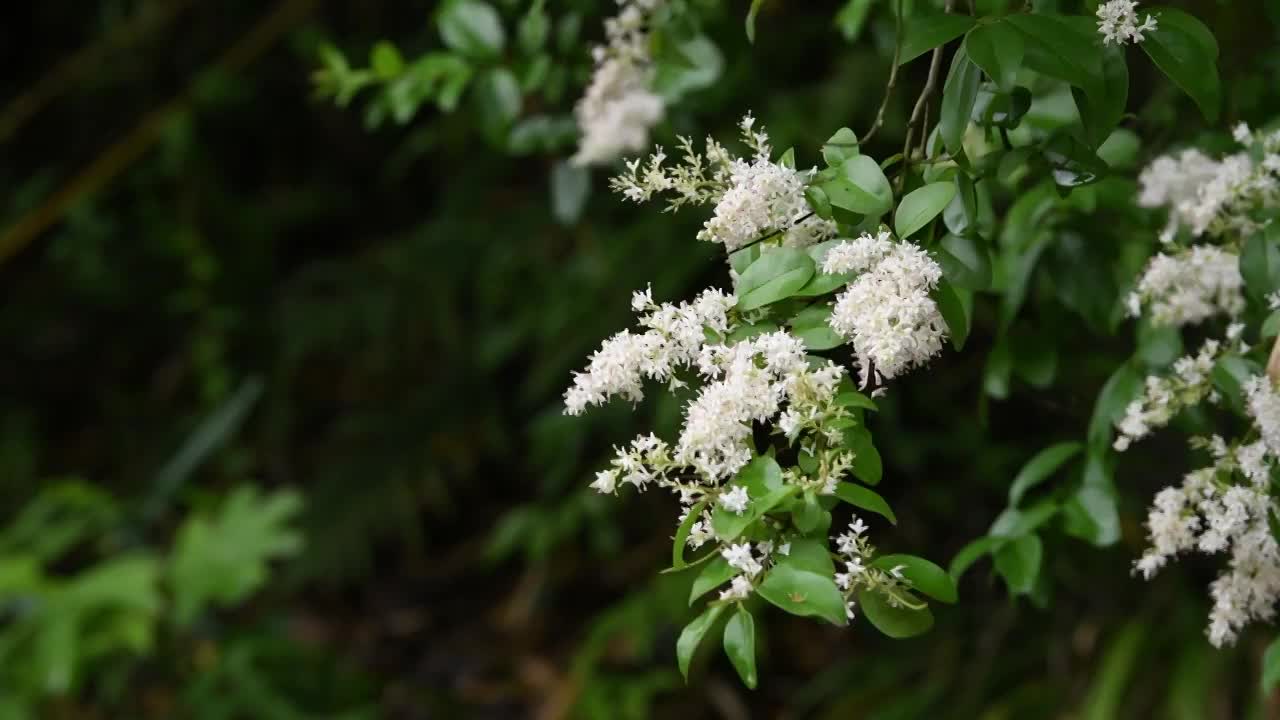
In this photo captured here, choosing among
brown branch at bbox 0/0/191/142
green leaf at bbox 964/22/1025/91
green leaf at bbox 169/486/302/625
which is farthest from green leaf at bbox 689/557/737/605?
brown branch at bbox 0/0/191/142

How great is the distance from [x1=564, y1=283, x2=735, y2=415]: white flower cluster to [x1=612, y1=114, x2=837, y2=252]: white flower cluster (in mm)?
35

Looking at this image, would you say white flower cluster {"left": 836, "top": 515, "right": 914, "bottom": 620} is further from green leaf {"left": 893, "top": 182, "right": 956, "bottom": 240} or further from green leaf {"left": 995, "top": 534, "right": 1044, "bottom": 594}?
green leaf {"left": 995, "top": 534, "right": 1044, "bottom": 594}

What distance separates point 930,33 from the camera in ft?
1.74

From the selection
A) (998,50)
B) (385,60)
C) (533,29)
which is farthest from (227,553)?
(998,50)

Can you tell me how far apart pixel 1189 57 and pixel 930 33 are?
111 mm

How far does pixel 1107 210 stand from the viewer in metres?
0.84

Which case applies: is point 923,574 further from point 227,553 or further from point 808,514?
point 227,553

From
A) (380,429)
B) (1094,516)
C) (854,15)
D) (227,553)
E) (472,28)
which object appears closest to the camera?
(1094,516)

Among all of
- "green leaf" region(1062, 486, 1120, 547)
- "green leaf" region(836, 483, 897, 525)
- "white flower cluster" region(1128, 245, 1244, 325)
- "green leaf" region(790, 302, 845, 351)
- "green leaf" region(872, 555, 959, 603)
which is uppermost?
"green leaf" region(790, 302, 845, 351)

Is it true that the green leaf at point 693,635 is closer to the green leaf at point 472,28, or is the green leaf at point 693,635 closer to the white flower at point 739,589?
the white flower at point 739,589

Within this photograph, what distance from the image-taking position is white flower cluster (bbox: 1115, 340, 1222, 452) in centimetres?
64

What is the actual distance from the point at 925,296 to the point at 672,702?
151 cm

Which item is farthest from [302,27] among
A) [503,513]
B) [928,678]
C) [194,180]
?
[928,678]

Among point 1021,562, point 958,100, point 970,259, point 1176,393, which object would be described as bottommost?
point 1021,562
